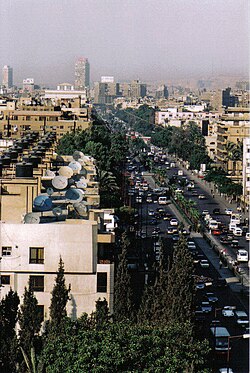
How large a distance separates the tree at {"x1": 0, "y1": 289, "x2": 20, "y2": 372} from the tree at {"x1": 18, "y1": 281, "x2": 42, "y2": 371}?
3.3 inches

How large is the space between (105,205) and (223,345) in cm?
920

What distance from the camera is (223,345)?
1409 centimetres

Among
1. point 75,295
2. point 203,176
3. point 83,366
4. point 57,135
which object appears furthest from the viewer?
point 203,176

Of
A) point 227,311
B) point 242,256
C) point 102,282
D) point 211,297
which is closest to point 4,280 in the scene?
point 102,282

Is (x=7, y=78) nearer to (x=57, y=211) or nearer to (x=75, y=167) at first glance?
(x=75, y=167)

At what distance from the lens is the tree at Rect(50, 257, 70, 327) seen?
11602 millimetres

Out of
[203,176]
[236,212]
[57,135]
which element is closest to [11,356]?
[236,212]

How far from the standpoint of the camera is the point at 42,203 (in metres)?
13.8

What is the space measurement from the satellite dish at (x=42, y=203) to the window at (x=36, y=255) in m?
1.14

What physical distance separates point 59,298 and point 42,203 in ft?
7.55

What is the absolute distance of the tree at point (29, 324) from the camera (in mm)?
10745

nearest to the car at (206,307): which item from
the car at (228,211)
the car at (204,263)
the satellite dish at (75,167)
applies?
the satellite dish at (75,167)

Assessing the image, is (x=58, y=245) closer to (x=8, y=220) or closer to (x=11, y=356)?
(x=8, y=220)

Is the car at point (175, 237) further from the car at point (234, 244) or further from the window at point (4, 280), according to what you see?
the window at point (4, 280)
